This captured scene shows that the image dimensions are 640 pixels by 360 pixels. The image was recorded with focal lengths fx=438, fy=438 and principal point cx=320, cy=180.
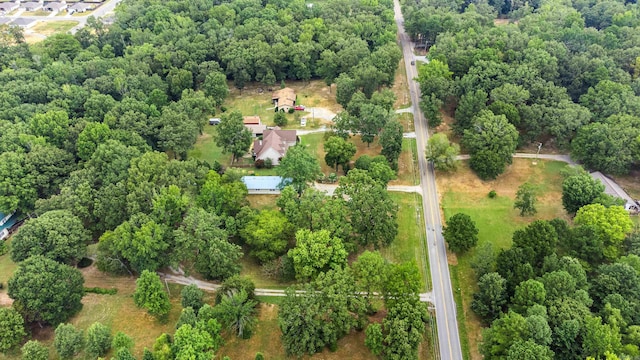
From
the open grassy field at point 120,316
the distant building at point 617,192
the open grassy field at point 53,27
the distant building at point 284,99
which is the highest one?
the open grassy field at point 53,27

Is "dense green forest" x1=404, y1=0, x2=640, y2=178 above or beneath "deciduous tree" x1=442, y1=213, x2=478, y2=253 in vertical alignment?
above

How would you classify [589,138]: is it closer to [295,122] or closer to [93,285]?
[295,122]

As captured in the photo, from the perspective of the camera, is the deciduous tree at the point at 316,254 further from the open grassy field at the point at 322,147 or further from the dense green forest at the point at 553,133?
the open grassy field at the point at 322,147

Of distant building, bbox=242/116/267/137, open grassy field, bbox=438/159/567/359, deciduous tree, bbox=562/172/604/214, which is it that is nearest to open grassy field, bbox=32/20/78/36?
distant building, bbox=242/116/267/137

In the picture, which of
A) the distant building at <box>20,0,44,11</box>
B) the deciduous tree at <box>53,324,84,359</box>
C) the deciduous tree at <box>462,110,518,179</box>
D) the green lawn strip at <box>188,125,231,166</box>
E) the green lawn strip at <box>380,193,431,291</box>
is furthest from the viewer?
the distant building at <box>20,0,44,11</box>

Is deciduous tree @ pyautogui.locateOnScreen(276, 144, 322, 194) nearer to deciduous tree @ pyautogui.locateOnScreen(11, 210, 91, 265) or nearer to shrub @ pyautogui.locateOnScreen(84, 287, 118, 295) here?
shrub @ pyautogui.locateOnScreen(84, 287, 118, 295)

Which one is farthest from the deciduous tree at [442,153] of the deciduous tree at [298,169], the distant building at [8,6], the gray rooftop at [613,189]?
the distant building at [8,6]

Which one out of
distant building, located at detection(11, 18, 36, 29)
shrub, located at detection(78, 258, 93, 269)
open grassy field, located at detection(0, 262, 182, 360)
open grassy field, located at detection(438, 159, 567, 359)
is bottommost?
open grassy field, located at detection(0, 262, 182, 360)
